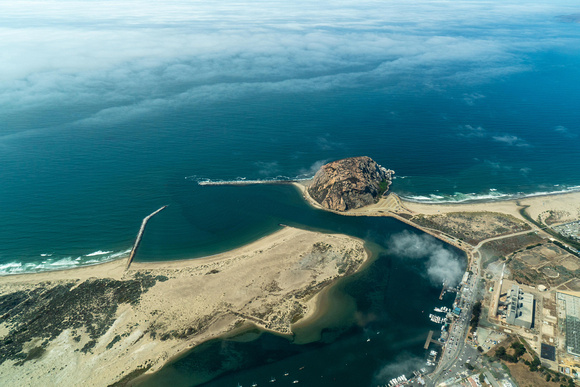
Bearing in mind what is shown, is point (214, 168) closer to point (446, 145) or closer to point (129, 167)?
point (129, 167)

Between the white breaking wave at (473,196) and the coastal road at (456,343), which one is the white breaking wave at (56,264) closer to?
the coastal road at (456,343)

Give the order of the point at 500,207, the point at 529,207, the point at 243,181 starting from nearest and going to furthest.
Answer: the point at 529,207
the point at 500,207
the point at 243,181

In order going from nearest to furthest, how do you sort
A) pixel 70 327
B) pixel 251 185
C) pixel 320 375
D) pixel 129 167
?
pixel 320 375 → pixel 70 327 → pixel 251 185 → pixel 129 167

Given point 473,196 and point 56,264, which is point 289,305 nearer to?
point 56,264

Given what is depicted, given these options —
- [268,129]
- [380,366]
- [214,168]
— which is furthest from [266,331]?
[268,129]

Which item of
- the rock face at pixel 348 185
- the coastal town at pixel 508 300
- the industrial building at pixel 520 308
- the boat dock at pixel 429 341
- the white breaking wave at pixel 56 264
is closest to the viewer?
the coastal town at pixel 508 300

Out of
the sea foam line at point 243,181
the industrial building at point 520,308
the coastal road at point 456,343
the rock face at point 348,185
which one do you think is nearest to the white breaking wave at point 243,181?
the sea foam line at point 243,181

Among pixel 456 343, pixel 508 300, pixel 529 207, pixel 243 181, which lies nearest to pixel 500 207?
pixel 529 207
